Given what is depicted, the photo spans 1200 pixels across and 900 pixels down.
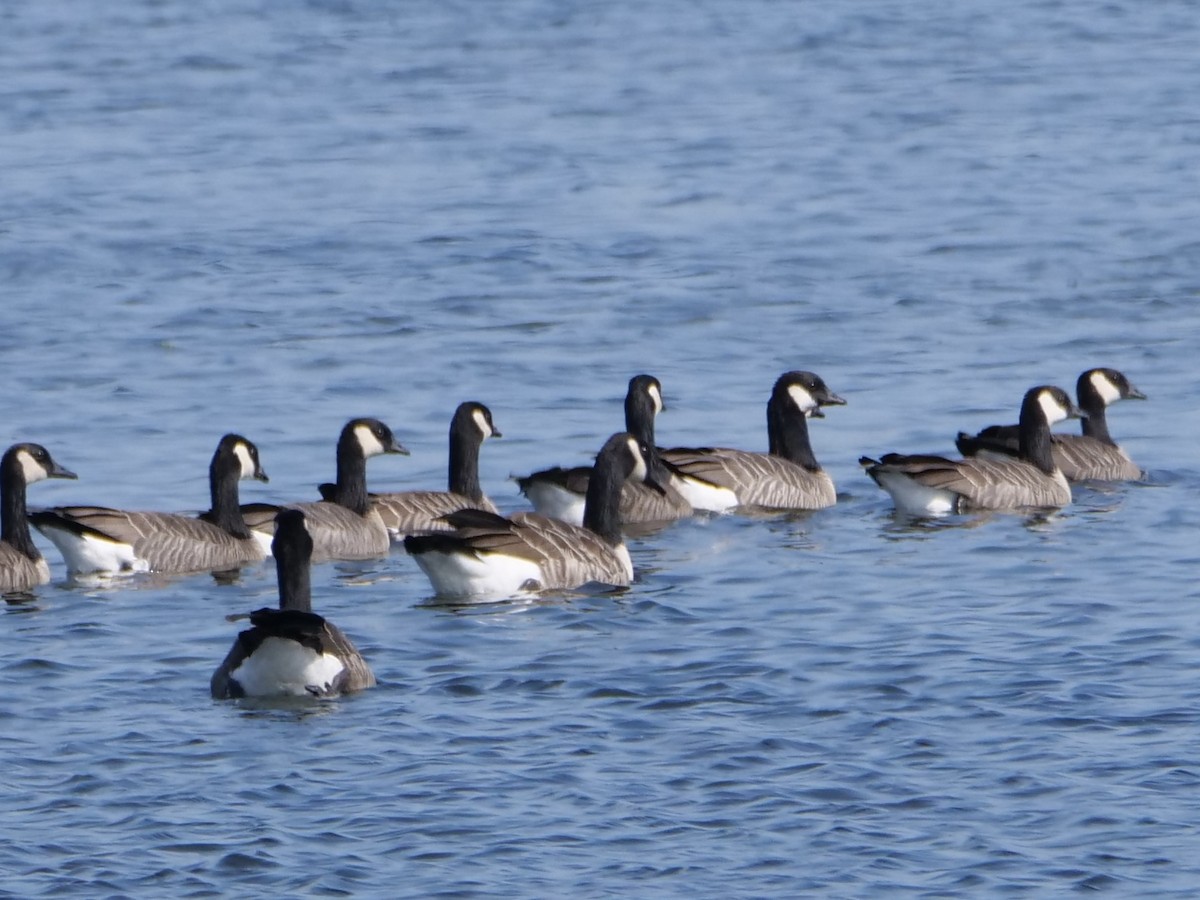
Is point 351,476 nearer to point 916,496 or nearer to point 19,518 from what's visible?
point 19,518

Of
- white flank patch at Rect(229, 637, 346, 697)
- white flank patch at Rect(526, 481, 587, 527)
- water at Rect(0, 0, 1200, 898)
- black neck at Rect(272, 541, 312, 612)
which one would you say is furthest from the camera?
white flank patch at Rect(526, 481, 587, 527)

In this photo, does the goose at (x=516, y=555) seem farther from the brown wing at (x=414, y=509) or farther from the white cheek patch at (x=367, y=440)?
the white cheek patch at (x=367, y=440)

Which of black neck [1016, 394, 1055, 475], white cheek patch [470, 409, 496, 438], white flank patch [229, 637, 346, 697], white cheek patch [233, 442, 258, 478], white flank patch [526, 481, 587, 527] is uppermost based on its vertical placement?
white cheek patch [470, 409, 496, 438]

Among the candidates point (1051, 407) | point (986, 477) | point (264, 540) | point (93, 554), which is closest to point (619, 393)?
point (1051, 407)

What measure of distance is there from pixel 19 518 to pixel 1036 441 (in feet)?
23.0

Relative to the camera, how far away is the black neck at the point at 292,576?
39.2 ft

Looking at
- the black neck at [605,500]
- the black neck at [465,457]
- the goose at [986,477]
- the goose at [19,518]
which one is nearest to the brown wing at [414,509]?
the black neck at [465,457]

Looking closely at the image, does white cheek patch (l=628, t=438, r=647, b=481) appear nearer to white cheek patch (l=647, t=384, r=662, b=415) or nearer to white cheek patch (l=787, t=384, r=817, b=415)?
white cheek patch (l=647, t=384, r=662, b=415)

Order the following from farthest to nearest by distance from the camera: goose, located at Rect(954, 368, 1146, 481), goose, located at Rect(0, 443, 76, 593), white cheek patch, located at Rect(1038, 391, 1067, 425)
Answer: white cheek patch, located at Rect(1038, 391, 1067, 425), goose, located at Rect(954, 368, 1146, 481), goose, located at Rect(0, 443, 76, 593)

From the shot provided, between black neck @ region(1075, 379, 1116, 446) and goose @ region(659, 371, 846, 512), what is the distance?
6.31 feet

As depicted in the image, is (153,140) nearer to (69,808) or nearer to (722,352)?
(722,352)

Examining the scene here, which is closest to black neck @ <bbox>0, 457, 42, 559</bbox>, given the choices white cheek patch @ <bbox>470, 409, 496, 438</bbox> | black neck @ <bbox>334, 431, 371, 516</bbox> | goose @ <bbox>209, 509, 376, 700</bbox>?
black neck @ <bbox>334, 431, 371, 516</bbox>

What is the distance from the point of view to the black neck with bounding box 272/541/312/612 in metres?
12.0

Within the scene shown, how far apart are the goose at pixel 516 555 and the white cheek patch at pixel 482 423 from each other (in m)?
1.68
